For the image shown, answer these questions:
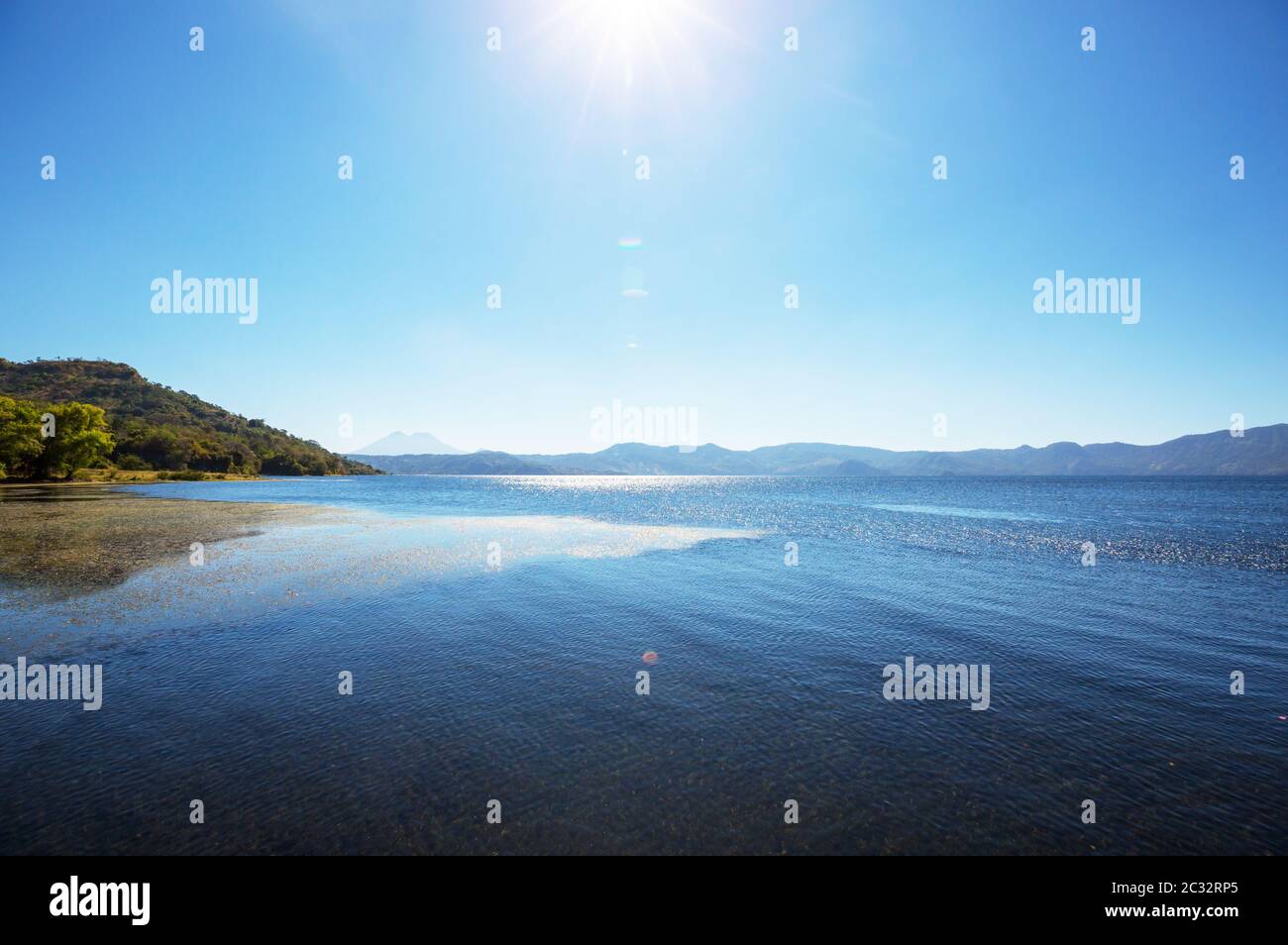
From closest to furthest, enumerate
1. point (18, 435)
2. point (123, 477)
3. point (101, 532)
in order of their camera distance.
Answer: point (101, 532) < point (18, 435) < point (123, 477)

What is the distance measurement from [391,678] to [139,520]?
55.5m

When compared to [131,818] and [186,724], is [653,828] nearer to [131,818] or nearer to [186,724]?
[131,818]

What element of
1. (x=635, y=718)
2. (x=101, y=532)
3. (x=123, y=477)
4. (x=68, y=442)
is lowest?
(x=635, y=718)

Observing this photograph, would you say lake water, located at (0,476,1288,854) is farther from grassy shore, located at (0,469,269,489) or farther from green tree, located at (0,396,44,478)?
grassy shore, located at (0,469,269,489)

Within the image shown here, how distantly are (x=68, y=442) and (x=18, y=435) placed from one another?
36.0ft

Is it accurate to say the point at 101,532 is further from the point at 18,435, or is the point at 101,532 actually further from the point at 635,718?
the point at 18,435

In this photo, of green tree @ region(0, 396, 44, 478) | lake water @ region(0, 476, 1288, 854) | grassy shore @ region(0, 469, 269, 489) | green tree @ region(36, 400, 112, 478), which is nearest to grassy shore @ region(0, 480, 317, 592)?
lake water @ region(0, 476, 1288, 854)

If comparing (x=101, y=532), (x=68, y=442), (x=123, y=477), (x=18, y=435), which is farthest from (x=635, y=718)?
Result: (x=123, y=477)

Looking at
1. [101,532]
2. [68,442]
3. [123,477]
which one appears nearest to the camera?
[101,532]

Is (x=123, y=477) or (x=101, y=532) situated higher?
(x=123, y=477)

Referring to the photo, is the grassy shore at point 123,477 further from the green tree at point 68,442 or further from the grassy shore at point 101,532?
the grassy shore at point 101,532

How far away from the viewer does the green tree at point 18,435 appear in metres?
87.9

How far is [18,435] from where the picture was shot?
8856 centimetres

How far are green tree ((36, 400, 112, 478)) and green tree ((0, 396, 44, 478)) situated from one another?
9.14 feet
